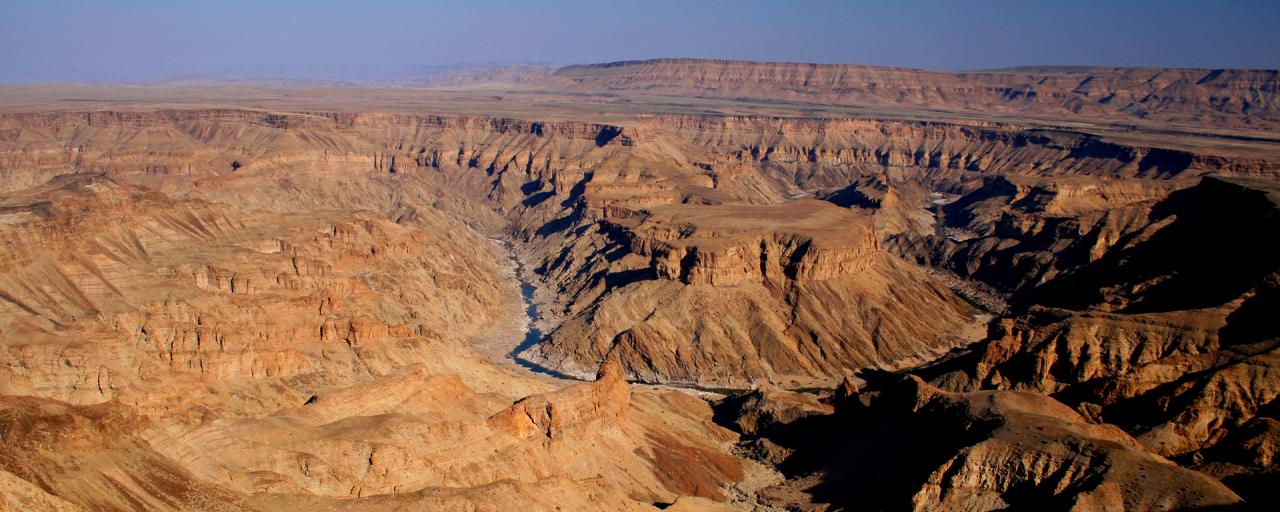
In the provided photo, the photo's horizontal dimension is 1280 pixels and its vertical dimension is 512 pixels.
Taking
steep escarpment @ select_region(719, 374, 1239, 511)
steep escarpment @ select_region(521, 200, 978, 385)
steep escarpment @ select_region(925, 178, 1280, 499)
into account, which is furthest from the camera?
steep escarpment @ select_region(521, 200, 978, 385)

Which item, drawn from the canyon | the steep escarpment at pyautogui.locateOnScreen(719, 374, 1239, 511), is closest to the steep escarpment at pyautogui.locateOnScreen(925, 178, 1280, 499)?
the canyon

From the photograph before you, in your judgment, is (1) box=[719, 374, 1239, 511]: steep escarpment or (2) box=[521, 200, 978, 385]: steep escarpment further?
(2) box=[521, 200, 978, 385]: steep escarpment

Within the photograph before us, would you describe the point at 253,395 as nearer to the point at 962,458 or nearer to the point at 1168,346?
the point at 962,458

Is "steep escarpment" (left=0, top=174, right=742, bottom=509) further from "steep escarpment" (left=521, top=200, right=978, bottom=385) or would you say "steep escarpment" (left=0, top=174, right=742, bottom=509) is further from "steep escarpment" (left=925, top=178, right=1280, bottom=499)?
"steep escarpment" (left=925, top=178, right=1280, bottom=499)

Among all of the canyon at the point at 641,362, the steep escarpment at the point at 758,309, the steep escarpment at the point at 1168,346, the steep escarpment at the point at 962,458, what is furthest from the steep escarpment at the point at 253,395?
the steep escarpment at the point at 1168,346

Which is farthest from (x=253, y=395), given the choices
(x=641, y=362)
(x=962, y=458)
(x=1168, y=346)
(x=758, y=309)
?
(x=1168, y=346)

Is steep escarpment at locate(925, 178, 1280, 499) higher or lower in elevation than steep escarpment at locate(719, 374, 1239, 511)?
higher

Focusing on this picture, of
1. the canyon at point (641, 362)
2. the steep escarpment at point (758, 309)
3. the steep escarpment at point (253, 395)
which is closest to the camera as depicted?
the steep escarpment at point (253, 395)

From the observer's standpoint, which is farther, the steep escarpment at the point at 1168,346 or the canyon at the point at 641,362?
the steep escarpment at the point at 1168,346

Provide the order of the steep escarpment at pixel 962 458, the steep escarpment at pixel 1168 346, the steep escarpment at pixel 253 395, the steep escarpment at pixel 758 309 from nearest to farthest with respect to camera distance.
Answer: the steep escarpment at pixel 253 395 → the steep escarpment at pixel 962 458 → the steep escarpment at pixel 1168 346 → the steep escarpment at pixel 758 309

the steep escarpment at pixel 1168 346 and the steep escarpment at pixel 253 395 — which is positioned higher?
the steep escarpment at pixel 1168 346

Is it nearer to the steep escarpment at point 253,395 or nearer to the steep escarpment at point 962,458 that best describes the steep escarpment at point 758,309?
the steep escarpment at point 253,395

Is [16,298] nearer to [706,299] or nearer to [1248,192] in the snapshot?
[706,299]
